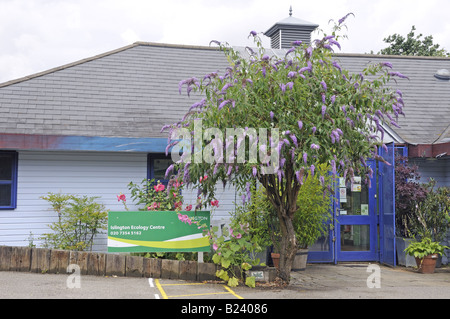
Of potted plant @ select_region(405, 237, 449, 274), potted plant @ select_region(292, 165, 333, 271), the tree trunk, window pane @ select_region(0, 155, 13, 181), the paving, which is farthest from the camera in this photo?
window pane @ select_region(0, 155, 13, 181)

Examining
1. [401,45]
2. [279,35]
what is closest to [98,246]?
[279,35]

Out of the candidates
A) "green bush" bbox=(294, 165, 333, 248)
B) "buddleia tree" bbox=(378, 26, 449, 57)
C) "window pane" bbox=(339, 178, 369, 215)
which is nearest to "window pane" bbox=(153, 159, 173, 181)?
"green bush" bbox=(294, 165, 333, 248)

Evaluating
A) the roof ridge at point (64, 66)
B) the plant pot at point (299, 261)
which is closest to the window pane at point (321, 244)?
the plant pot at point (299, 261)

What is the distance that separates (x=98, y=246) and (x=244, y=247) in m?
3.92

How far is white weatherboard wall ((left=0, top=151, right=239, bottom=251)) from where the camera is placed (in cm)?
1059

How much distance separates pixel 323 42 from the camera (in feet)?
24.8

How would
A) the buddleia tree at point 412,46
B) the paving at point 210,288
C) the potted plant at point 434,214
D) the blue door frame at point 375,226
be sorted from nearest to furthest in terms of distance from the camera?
the paving at point 210,288 → the potted plant at point 434,214 → the blue door frame at point 375,226 → the buddleia tree at point 412,46

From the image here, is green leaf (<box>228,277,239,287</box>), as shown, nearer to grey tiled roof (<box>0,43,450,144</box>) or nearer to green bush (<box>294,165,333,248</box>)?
green bush (<box>294,165,333,248</box>)

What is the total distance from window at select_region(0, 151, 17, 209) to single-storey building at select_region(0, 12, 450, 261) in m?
0.02

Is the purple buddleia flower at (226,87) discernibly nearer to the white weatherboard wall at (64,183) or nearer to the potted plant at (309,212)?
the potted plant at (309,212)

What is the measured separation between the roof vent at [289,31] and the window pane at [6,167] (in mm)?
10656

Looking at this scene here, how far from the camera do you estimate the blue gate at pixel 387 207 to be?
10.9m


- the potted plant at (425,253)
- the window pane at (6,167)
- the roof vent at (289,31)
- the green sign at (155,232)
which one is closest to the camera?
the green sign at (155,232)
